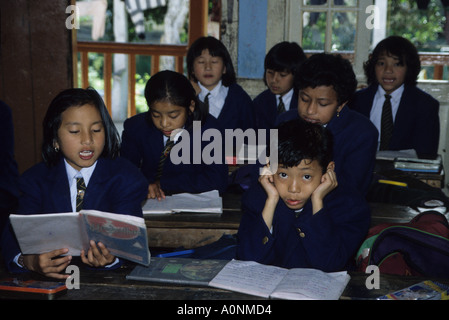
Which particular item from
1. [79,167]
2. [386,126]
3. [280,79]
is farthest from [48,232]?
[386,126]

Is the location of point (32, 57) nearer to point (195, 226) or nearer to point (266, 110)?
point (266, 110)

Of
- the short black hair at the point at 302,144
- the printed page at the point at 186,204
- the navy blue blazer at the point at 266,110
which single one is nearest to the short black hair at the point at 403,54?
the navy blue blazer at the point at 266,110

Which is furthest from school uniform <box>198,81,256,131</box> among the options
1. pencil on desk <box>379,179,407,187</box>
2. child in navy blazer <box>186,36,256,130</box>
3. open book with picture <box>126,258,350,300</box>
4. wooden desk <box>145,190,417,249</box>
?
open book with picture <box>126,258,350,300</box>

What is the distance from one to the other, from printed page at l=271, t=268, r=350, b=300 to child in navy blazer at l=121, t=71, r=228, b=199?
3.63 feet

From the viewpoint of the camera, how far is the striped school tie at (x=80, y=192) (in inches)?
78.1

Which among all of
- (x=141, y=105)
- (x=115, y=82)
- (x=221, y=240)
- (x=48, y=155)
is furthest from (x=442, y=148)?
(x=115, y=82)

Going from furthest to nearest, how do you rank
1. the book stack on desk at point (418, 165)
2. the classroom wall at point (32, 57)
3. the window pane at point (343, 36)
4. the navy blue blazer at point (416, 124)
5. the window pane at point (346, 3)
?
the window pane at point (343, 36)
the window pane at point (346, 3)
the navy blue blazer at point (416, 124)
the classroom wall at point (32, 57)
the book stack on desk at point (418, 165)

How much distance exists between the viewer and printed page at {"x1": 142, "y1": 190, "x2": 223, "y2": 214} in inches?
89.3

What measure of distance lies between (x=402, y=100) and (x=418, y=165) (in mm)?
1093

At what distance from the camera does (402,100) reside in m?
3.94

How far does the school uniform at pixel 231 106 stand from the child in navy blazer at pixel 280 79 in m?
→ 0.14

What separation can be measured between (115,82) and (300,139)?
8.94 metres

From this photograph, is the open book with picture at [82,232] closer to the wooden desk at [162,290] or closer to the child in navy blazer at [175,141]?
the wooden desk at [162,290]

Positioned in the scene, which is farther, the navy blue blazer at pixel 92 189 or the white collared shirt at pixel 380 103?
the white collared shirt at pixel 380 103
